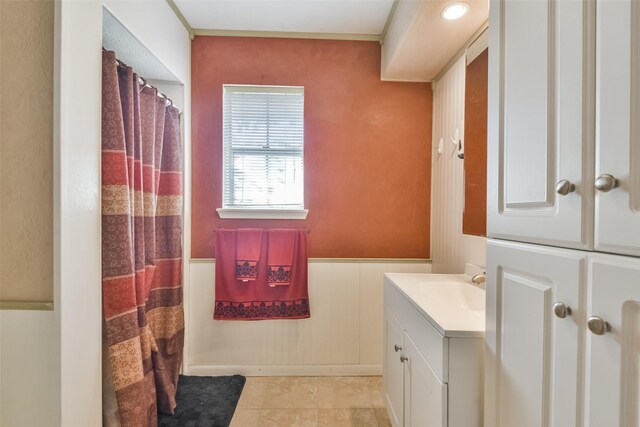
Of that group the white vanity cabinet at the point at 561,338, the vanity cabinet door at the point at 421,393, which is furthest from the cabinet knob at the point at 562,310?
the vanity cabinet door at the point at 421,393

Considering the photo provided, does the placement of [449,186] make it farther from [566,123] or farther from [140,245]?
[140,245]

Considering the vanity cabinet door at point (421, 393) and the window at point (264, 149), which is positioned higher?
the window at point (264, 149)

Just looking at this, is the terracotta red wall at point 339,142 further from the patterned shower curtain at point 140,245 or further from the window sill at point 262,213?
the patterned shower curtain at point 140,245

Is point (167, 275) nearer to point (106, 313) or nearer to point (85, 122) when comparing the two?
point (106, 313)

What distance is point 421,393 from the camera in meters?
1.08

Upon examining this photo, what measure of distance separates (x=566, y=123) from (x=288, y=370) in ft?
6.87

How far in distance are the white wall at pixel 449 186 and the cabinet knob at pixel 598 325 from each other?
1002 mm

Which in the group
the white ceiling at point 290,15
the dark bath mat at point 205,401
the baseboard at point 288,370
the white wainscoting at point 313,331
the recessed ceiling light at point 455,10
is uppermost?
the white ceiling at point 290,15

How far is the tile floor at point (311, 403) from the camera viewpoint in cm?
162

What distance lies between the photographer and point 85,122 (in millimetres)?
1065

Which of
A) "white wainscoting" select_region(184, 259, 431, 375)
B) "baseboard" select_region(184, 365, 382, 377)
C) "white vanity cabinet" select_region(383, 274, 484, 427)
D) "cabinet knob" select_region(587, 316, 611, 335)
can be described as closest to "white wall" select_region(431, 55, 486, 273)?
"white wainscoting" select_region(184, 259, 431, 375)

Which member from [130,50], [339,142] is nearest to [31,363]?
[130,50]

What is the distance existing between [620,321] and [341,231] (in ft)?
5.41

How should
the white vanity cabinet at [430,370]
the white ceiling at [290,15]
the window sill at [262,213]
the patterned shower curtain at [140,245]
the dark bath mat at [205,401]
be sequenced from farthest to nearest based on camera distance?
the window sill at [262,213] < the white ceiling at [290,15] < the dark bath mat at [205,401] < the patterned shower curtain at [140,245] < the white vanity cabinet at [430,370]
